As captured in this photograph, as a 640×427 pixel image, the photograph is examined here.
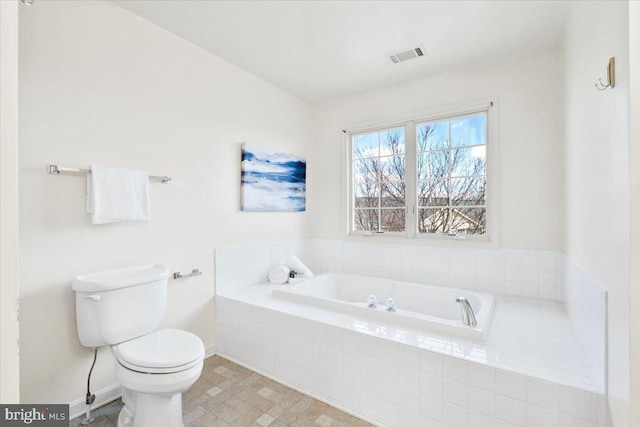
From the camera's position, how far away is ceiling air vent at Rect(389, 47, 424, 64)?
245 centimetres

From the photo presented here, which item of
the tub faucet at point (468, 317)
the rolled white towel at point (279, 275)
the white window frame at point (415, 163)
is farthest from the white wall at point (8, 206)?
the white window frame at point (415, 163)

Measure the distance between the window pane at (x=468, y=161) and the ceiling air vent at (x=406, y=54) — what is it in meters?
0.94

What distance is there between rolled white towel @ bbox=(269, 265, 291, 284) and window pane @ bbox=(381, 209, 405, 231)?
3.77ft

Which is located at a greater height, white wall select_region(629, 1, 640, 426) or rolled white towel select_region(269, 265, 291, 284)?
white wall select_region(629, 1, 640, 426)

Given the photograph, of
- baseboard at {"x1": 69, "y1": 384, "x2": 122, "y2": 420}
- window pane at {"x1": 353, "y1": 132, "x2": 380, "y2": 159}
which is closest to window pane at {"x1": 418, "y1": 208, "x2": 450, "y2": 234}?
window pane at {"x1": 353, "y1": 132, "x2": 380, "y2": 159}

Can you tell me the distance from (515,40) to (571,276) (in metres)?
1.77

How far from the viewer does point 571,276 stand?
77.7 inches

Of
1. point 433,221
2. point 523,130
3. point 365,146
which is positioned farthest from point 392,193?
point 523,130

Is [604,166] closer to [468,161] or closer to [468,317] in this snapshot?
[468,317]

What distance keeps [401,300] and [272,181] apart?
5.57ft

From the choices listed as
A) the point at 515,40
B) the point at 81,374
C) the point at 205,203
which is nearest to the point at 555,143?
the point at 515,40

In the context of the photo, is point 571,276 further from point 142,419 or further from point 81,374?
point 81,374

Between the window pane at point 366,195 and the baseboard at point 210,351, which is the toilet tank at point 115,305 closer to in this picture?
the baseboard at point 210,351

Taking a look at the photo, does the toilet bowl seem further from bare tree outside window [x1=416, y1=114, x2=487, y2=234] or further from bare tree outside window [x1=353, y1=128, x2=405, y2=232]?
bare tree outside window [x1=416, y1=114, x2=487, y2=234]
